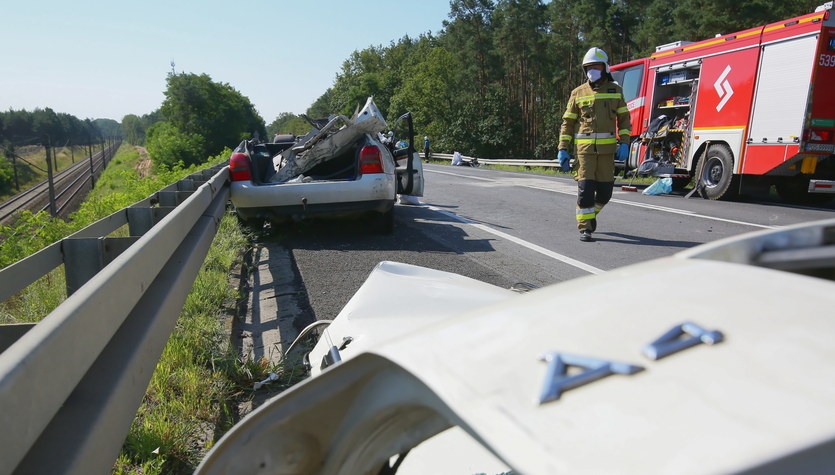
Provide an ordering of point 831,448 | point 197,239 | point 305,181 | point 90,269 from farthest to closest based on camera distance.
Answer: point 305,181, point 197,239, point 90,269, point 831,448

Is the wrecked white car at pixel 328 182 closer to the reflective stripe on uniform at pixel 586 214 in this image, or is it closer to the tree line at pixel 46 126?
the reflective stripe on uniform at pixel 586 214

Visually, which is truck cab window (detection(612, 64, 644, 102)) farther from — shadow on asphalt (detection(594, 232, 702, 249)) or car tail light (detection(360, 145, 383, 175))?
car tail light (detection(360, 145, 383, 175))

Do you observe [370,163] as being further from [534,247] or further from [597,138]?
[597,138]

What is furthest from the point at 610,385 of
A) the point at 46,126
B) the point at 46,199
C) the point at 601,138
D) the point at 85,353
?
the point at 46,126

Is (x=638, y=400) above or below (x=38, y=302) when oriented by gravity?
above

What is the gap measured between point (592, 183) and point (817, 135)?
6173mm

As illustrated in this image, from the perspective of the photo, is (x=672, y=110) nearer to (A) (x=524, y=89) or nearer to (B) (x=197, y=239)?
(B) (x=197, y=239)

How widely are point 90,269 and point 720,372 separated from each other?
243cm

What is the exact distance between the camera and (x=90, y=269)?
2422mm

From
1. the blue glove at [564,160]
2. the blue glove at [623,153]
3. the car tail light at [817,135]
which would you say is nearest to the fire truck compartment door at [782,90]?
the car tail light at [817,135]

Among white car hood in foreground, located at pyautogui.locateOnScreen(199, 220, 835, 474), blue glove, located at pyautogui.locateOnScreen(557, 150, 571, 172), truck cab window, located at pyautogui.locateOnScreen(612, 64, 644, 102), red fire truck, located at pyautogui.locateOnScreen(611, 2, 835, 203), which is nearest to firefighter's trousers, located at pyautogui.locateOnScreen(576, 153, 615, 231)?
blue glove, located at pyautogui.locateOnScreen(557, 150, 571, 172)

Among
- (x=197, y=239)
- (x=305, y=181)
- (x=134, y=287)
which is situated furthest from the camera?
(x=305, y=181)

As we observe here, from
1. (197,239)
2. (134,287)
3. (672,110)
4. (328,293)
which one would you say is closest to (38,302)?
(197,239)

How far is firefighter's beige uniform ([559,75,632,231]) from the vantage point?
7109mm
